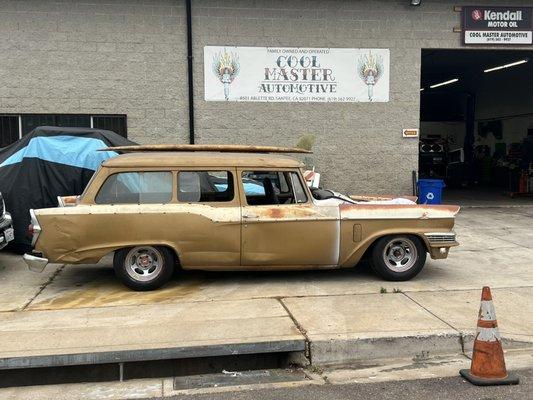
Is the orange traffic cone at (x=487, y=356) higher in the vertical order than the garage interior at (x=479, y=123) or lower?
lower

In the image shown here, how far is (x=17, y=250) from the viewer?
27.8ft

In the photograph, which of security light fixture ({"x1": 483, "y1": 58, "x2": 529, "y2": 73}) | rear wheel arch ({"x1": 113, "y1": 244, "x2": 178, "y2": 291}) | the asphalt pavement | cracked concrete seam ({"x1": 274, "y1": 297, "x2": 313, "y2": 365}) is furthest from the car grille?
security light fixture ({"x1": 483, "y1": 58, "x2": 529, "y2": 73})

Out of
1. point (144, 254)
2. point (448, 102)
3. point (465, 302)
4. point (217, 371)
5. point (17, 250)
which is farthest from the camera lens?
point (448, 102)

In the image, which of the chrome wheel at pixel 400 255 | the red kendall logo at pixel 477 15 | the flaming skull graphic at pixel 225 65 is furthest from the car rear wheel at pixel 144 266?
the red kendall logo at pixel 477 15

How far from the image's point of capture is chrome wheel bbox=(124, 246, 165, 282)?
6.49 m

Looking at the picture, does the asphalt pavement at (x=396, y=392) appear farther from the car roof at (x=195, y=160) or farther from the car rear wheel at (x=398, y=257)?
the car roof at (x=195, y=160)

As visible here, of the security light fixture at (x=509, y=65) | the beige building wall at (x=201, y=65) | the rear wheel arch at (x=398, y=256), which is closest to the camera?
the rear wheel arch at (x=398, y=256)

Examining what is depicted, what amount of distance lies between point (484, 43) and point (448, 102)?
15.4m

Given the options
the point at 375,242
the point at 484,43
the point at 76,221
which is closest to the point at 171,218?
the point at 76,221

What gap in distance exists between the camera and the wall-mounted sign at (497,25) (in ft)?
41.2

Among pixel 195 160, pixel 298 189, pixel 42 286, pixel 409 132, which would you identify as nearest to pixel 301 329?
pixel 298 189

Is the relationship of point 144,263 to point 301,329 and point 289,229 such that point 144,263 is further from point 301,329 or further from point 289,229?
point 301,329

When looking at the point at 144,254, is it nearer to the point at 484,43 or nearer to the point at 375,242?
the point at 375,242

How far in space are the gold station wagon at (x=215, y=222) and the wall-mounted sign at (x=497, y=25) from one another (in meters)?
7.59
